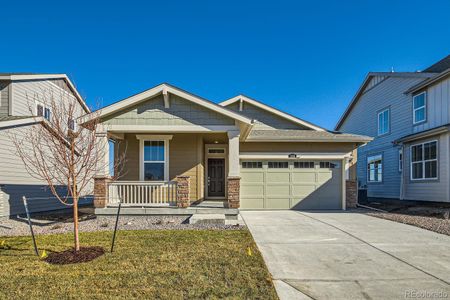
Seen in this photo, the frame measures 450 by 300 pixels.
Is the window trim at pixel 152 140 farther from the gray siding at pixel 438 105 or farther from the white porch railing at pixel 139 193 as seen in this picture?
the gray siding at pixel 438 105

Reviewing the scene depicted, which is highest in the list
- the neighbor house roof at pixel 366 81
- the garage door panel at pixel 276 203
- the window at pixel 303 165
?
the neighbor house roof at pixel 366 81

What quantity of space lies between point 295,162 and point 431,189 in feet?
21.2

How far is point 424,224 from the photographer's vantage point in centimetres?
918

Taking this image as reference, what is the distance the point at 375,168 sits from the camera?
18.8m

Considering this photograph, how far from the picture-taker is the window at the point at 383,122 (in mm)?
17719

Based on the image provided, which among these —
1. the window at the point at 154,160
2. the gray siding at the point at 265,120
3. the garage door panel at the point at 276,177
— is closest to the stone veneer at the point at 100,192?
the window at the point at 154,160

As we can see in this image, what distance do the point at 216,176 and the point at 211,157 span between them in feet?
3.07

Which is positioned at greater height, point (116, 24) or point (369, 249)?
point (116, 24)

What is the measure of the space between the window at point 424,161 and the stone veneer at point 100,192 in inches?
544

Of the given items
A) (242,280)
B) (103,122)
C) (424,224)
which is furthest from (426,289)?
(103,122)

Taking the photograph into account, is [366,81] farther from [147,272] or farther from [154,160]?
[147,272]

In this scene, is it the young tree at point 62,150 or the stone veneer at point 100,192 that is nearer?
the young tree at point 62,150

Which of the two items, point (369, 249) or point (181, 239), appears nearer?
point (369, 249)

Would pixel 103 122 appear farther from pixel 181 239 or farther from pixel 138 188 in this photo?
pixel 181 239
